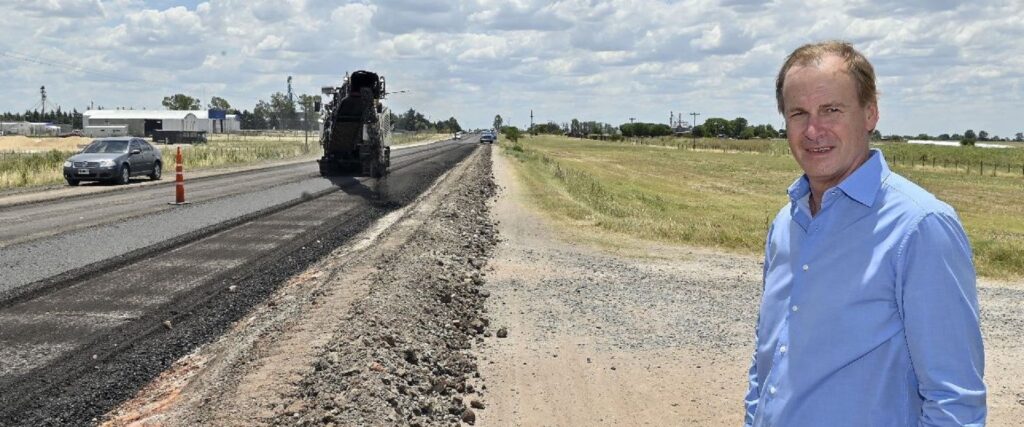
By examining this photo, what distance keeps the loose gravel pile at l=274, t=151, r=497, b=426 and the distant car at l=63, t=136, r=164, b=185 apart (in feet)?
54.1

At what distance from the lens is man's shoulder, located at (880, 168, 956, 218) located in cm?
216

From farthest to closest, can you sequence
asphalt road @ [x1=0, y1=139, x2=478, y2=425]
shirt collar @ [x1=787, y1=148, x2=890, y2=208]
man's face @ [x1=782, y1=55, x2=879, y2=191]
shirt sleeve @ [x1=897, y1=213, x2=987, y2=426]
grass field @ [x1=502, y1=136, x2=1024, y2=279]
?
grass field @ [x1=502, y1=136, x2=1024, y2=279] < asphalt road @ [x1=0, y1=139, x2=478, y2=425] < man's face @ [x1=782, y1=55, x2=879, y2=191] < shirt collar @ [x1=787, y1=148, x2=890, y2=208] < shirt sleeve @ [x1=897, y1=213, x2=987, y2=426]

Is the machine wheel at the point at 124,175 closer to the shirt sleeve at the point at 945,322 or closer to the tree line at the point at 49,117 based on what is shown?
the shirt sleeve at the point at 945,322

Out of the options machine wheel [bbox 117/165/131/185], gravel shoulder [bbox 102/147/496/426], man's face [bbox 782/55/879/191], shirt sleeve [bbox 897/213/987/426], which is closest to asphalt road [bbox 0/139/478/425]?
gravel shoulder [bbox 102/147/496/426]

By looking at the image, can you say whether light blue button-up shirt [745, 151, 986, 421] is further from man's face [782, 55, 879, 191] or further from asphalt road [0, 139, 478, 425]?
asphalt road [0, 139, 478, 425]

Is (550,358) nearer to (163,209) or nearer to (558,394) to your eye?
(558,394)

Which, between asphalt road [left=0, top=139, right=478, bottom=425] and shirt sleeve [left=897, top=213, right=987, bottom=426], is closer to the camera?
shirt sleeve [left=897, top=213, right=987, bottom=426]

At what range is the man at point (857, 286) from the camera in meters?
2.12

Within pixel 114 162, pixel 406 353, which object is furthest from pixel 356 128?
pixel 406 353

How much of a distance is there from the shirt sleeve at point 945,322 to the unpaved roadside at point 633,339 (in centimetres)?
461

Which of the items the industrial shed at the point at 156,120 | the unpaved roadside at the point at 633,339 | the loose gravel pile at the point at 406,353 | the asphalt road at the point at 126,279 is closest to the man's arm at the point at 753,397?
the loose gravel pile at the point at 406,353

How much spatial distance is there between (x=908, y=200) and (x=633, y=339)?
6954mm

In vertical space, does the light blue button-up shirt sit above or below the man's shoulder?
below

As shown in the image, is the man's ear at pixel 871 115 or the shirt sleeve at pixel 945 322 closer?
the shirt sleeve at pixel 945 322
